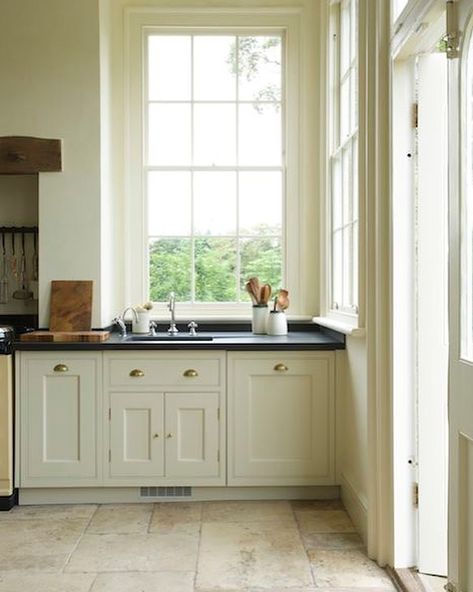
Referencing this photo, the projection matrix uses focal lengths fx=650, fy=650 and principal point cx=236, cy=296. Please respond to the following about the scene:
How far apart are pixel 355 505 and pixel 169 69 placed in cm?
Result: 299

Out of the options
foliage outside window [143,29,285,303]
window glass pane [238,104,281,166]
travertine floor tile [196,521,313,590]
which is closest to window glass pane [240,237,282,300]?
foliage outside window [143,29,285,303]

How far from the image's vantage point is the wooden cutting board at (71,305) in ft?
12.8

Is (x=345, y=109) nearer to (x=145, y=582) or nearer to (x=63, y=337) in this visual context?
(x=63, y=337)

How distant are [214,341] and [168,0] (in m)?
2.28

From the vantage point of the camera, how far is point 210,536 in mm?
3146

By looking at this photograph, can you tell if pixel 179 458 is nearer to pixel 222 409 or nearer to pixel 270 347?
pixel 222 409

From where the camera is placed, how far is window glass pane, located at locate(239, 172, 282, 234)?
14.4 ft

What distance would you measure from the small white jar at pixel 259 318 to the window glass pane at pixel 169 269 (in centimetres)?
53

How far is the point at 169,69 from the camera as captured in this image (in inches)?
172

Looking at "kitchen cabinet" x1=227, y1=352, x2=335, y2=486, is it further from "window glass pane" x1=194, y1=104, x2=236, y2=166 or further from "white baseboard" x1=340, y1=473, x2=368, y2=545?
"window glass pane" x1=194, y1=104, x2=236, y2=166

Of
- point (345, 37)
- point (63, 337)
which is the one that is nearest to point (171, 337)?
point (63, 337)

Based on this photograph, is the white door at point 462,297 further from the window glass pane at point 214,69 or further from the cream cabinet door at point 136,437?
the window glass pane at point 214,69

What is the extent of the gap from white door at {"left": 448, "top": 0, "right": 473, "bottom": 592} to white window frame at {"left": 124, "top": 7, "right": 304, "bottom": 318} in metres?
2.36

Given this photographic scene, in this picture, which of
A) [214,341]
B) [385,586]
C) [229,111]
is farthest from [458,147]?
[229,111]
